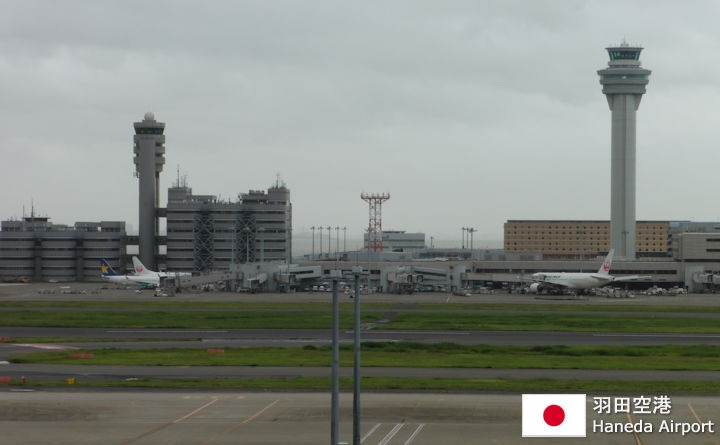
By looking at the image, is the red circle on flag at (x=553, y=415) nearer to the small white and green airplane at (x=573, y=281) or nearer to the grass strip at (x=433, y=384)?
the grass strip at (x=433, y=384)

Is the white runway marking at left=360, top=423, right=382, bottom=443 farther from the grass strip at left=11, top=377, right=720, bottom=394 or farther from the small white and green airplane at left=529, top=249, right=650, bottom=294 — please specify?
the small white and green airplane at left=529, top=249, right=650, bottom=294

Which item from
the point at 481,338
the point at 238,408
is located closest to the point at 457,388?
the point at 238,408

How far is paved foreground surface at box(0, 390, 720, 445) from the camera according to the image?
133ft

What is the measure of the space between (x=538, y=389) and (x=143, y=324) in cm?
5737

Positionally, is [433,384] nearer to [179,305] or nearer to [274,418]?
[274,418]

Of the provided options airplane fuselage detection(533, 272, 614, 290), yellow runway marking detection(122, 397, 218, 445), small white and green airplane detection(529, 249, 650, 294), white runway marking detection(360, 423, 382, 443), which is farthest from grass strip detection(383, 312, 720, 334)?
white runway marking detection(360, 423, 382, 443)

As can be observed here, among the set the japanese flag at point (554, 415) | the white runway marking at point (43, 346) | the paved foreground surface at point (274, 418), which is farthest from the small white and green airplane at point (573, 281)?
the japanese flag at point (554, 415)

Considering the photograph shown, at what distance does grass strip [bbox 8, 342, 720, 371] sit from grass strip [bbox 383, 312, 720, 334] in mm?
16661

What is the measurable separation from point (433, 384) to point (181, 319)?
5555 centimetres

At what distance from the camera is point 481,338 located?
82750mm

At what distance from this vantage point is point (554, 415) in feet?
144

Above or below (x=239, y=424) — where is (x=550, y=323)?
above

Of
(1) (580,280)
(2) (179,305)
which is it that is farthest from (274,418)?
(1) (580,280)

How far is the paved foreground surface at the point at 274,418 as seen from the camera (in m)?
40.5
